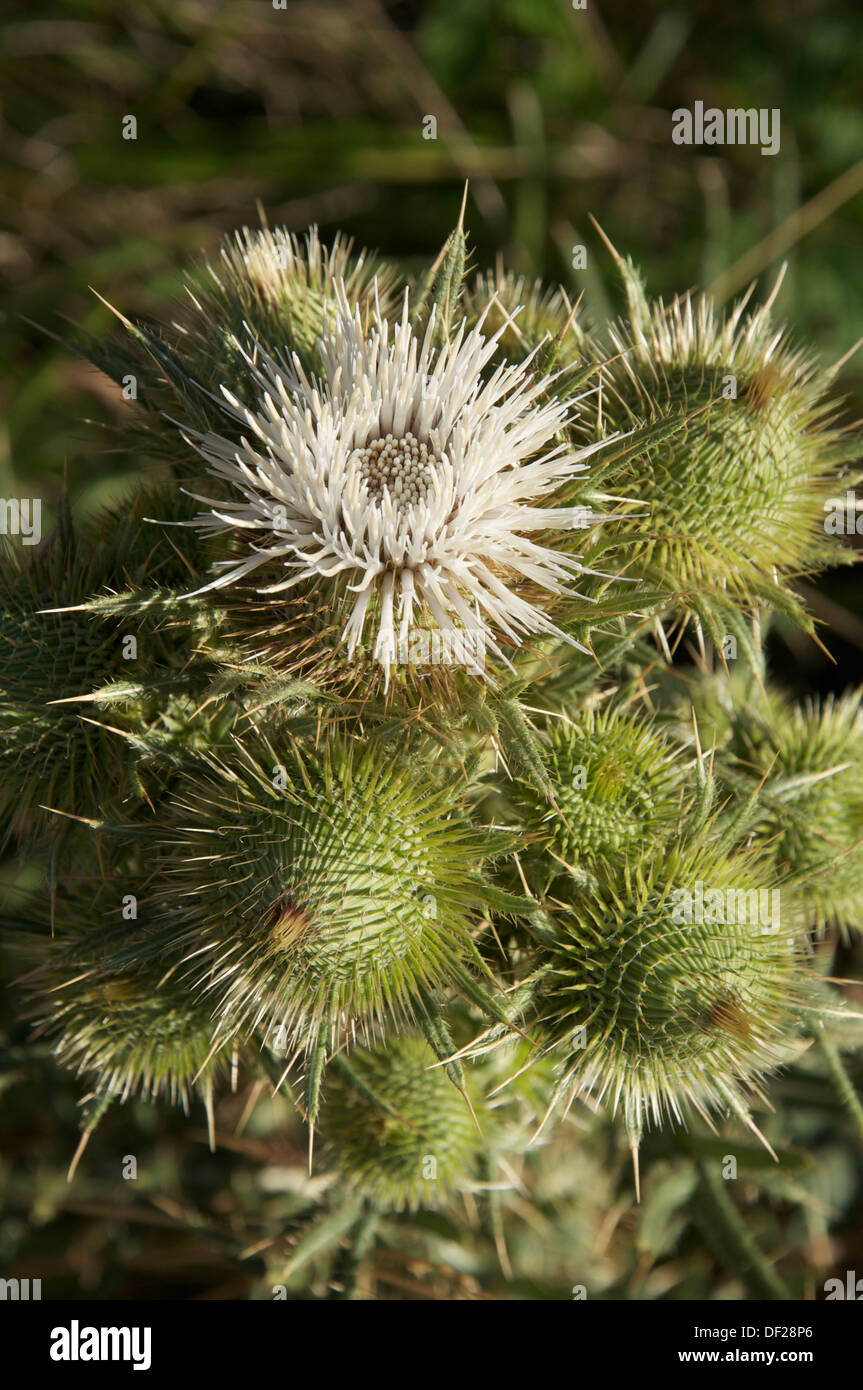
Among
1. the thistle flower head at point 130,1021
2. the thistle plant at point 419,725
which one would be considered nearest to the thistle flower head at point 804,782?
the thistle plant at point 419,725

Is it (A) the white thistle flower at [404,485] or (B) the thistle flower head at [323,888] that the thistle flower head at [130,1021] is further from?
(A) the white thistle flower at [404,485]

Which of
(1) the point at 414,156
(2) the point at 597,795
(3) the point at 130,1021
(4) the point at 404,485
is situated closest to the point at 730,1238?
(2) the point at 597,795

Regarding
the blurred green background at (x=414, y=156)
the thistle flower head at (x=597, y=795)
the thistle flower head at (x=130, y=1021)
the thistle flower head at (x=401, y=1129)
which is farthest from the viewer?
the blurred green background at (x=414, y=156)

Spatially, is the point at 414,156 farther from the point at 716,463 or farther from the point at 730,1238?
the point at 730,1238

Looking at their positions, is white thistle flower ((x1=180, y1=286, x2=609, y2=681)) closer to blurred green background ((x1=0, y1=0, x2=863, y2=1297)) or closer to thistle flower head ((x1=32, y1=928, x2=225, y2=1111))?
thistle flower head ((x1=32, y1=928, x2=225, y2=1111))

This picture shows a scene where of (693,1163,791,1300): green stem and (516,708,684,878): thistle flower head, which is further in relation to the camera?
(693,1163,791,1300): green stem

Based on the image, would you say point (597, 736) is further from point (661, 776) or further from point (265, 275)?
point (265, 275)

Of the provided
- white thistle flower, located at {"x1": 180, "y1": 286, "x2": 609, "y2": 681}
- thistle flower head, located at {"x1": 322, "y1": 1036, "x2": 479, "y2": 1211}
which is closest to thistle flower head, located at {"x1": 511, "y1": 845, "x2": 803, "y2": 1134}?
thistle flower head, located at {"x1": 322, "y1": 1036, "x2": 479, "y2": 1211}

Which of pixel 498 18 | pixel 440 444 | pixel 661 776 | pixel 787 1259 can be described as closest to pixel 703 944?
pixel 661 776
